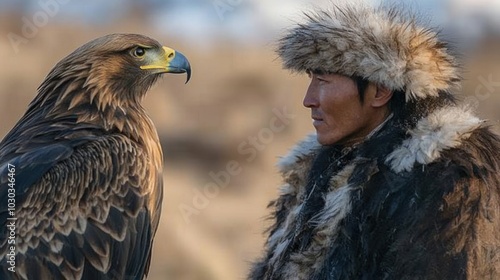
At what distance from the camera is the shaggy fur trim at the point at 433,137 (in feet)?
12.7

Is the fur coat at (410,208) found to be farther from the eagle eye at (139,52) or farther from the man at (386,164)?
the eagle eye at (139,52)

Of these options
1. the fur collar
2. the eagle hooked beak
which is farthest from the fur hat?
the eagle hooked beak

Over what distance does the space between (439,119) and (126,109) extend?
1982mm

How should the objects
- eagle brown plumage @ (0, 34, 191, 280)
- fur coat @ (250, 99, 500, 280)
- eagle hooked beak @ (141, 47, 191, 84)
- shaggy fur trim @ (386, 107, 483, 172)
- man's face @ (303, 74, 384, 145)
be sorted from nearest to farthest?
fur coat @ (250, 99, 500, 280) < shaggy fur trim @ (386, 107, 483, 172) < man's face @ (303, 74, 384, 145) < eagle brown plumage @ (0, 34, 191, 280) < eagle hooked beak @ (141, 47, 191, 84)

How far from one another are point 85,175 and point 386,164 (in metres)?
1.69

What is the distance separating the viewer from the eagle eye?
541cm

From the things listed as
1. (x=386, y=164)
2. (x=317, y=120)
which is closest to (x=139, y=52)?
(x=317, y=120)

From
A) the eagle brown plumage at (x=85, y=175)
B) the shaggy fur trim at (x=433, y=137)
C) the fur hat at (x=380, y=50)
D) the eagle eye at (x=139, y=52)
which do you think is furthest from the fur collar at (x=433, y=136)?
the eagle eye at (x=139, y=52)

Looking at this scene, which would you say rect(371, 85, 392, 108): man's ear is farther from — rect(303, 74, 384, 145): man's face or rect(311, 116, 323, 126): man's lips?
rect(311, 116, 323, 126): man's lips

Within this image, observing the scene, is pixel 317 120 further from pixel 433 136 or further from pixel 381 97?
pixel 433 136

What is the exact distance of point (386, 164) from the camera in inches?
156

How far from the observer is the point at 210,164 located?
16688 millimetres

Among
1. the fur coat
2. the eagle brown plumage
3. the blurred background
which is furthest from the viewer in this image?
the blurred background

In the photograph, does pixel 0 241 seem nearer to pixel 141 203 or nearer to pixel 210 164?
pixel 141 203
